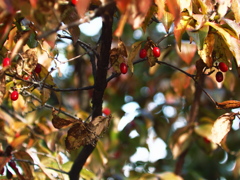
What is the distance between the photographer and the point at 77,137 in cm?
107

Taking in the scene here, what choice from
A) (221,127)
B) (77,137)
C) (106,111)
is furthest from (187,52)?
(106,111)

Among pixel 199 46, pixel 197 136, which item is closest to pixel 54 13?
pixel 199 46

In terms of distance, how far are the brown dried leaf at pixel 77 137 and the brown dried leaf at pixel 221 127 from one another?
1.03 feet

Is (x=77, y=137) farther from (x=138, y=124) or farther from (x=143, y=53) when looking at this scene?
(x=138, y=124)

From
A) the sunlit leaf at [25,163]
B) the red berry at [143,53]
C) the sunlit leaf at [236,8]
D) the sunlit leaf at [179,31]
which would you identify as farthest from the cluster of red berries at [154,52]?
the sunlit leaf at [25,163]

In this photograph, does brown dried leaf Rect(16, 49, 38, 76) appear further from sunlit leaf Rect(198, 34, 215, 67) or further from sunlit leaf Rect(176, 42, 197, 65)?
sunlit leaf Rect(176, 42, 197, 65)

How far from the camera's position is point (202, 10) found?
3.35ft

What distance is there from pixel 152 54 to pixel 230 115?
257 millimetres

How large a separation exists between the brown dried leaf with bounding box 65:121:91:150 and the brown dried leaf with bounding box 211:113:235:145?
12.4 inches

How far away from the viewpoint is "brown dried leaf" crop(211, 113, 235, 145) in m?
1.04

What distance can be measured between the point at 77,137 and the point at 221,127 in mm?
372

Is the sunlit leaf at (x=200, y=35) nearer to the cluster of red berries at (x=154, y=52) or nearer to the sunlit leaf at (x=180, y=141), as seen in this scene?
the cluster of red berries at (x=154, y=52)

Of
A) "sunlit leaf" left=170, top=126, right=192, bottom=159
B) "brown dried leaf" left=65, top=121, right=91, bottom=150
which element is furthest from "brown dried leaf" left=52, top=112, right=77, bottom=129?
"sunlit leaf" left=170, top=126, right=192, bottom=159

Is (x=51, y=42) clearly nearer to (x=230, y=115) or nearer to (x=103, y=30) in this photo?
(x=103, y=30)
